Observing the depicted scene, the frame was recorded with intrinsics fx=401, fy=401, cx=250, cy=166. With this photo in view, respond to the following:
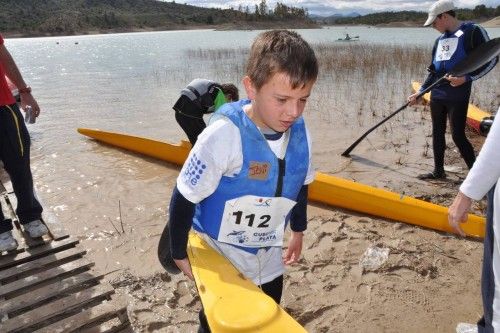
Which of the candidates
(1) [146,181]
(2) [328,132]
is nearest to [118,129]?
(1) [146,181]

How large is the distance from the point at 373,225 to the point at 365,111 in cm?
554

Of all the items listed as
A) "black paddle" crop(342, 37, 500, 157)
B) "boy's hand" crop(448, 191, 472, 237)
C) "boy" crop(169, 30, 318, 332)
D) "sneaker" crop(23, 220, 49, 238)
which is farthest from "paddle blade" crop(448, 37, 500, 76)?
"sneaker" crop(23, 220, 49, 238)

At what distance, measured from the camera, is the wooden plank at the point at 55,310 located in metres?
2.18

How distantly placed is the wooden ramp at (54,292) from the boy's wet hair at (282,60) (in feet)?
5.54

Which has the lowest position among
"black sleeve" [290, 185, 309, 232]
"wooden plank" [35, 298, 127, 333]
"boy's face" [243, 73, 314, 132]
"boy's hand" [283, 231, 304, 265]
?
"wooden plank" [35, 298, 127, 333]

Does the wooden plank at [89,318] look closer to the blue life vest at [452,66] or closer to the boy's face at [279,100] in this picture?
the boy's face at [279,100]

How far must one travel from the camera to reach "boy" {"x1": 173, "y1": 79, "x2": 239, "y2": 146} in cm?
397

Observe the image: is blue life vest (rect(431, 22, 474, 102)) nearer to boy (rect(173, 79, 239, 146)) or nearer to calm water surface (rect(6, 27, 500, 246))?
boy (rect(173, 79, 239, 146))

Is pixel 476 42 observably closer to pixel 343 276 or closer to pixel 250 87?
pixel 343 276

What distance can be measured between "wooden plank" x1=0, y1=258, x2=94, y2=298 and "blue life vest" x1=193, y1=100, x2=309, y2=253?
1512mm

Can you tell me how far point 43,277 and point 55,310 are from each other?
39 centimetres

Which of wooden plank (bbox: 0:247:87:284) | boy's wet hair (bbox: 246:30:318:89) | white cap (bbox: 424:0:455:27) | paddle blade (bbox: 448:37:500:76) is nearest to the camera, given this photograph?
boy's wet hair (bbox: 246:30:318:89)

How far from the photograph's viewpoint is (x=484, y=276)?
1.44 m

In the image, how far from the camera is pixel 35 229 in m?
2.97
